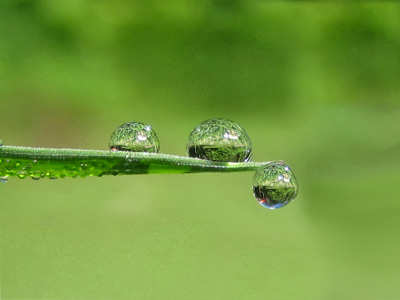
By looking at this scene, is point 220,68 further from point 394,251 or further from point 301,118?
point 394,251

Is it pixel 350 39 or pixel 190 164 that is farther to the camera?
pixel 350 39

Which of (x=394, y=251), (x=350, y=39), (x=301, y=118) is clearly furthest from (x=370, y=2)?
(x=394, y=251)

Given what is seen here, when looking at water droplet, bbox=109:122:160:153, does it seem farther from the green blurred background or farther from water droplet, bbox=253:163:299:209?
the green blurred background

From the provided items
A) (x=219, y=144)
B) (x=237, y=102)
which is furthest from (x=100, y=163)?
→ (x=237, y=102)

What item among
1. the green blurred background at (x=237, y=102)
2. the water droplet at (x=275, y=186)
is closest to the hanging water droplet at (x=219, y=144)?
the water droplet at (x=275, y=186)

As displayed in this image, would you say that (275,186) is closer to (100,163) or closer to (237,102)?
(100,163)

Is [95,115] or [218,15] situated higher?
[218,15]

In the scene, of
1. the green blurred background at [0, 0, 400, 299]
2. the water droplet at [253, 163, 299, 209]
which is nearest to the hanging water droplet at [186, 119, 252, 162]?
the water droplet at [253, 163, 299, 209]

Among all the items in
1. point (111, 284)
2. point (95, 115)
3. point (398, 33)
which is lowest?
point (111, 284)
